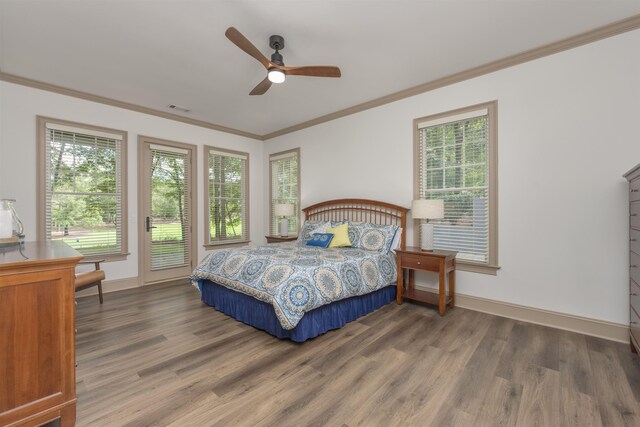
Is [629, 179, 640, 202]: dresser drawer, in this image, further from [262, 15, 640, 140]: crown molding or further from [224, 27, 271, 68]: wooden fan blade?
[224, 27, 271, 68]: wooden fan blade

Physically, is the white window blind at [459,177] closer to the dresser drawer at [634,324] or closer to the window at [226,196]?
the dresser drawer at [634,324]

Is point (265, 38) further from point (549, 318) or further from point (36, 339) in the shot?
point (549, 318)

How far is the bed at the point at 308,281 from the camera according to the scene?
255cm

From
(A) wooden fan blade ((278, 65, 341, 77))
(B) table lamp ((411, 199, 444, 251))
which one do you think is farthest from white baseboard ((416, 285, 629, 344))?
(A) wooden fan blade ((278, 65, 341, 77))

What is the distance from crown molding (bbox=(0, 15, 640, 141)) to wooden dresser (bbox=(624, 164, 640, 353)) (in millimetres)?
1409

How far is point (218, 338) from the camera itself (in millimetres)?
2676

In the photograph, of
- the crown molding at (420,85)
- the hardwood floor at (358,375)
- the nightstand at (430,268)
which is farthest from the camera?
the nightstand at (430,268)

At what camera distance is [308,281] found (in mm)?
2594

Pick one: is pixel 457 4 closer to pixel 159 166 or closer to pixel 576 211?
pixel 576 211

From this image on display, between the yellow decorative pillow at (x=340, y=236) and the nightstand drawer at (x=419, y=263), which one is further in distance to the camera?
the yellow decorative pillow at (x=340, y=236)

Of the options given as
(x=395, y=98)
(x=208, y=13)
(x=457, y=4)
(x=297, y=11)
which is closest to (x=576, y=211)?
(x=457, y=4)

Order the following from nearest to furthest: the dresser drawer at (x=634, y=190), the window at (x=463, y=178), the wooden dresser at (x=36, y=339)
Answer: the wooden dresser at (x=36, y=339), the dresser drawer at (x=634, y=190), the window at (x=463, y=178)

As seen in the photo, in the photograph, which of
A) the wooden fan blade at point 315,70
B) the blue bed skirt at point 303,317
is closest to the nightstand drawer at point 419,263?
the blue bed skirt at point 303,317

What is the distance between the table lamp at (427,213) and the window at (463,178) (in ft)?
1.23
